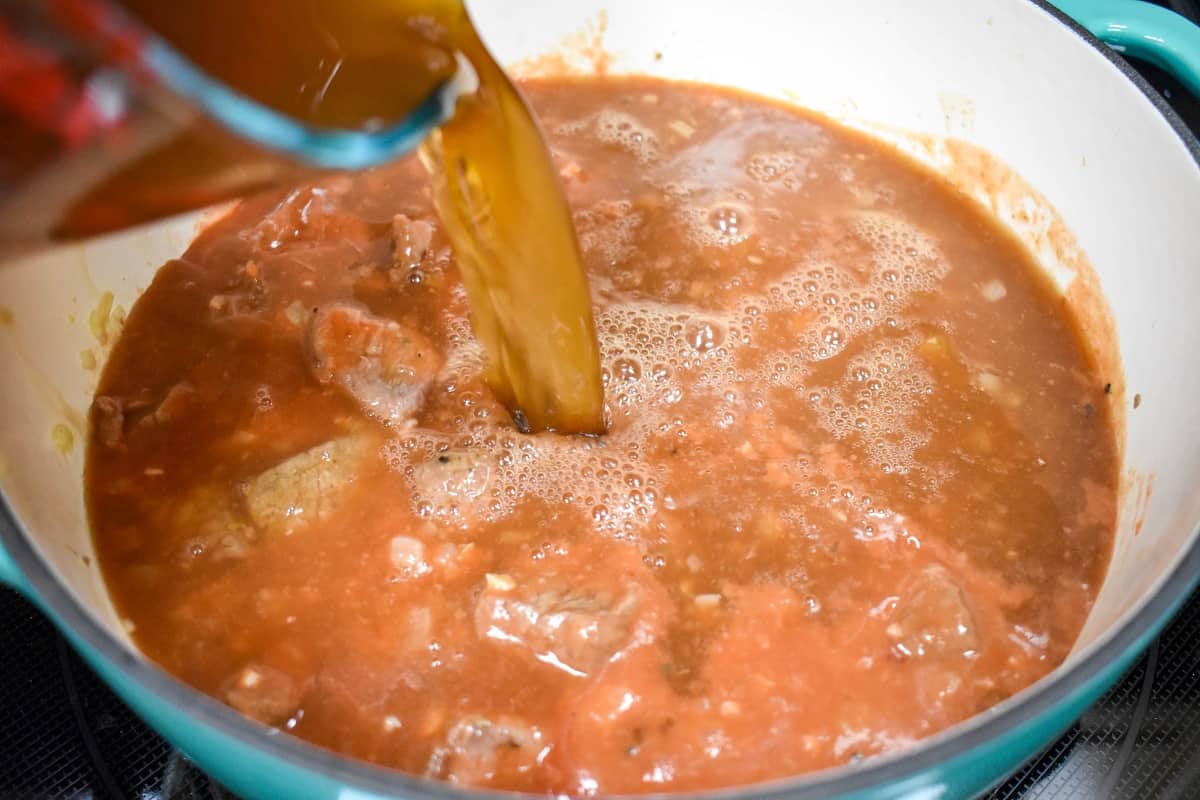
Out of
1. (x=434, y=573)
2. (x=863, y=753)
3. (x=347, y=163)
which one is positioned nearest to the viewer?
(x=347, y=163)

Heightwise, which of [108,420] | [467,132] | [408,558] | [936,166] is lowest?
[108,420]

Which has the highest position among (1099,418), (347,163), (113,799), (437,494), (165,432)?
(347,163)

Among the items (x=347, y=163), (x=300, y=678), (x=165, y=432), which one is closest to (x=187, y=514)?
(x=165, y=432)

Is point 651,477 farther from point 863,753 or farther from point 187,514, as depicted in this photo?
point 187,514

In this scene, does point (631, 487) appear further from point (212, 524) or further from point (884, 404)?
point (212, 524)

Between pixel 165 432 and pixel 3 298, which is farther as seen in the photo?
pixel 165 432

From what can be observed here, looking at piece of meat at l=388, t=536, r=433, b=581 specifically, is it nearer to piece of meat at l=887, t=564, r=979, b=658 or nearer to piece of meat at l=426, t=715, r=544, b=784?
piece of meat at l=426, t=715, r=544, b=784

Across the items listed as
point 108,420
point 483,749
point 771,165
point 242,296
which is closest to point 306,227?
point 242,296
